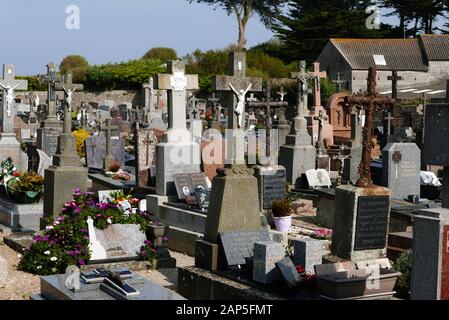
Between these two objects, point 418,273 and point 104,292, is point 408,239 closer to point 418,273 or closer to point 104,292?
point 418,273

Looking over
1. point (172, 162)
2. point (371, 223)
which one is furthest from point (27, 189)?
point (371, 223)

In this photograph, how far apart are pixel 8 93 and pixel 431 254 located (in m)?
14.4

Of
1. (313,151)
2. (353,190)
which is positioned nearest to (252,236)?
(353,190)

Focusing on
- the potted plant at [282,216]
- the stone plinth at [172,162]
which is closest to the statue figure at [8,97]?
the stone plinth at [172,162]

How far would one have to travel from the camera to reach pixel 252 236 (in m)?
8.27

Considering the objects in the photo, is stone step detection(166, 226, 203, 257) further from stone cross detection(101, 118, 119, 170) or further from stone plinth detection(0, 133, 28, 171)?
stone plinth detection(0, 133, 28, 171)

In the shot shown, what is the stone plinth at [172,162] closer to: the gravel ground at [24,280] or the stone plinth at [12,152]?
the gravel ground at [24,280]

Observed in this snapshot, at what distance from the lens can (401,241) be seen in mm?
8852

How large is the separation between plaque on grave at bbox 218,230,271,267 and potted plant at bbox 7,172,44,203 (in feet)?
16.1

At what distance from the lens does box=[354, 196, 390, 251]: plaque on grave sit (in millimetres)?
8406

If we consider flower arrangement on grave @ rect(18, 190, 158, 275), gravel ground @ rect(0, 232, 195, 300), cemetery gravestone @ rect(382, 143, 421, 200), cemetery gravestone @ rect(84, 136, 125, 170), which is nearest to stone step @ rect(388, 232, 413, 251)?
gravel ground @ rect(0, 232, 195, 300)

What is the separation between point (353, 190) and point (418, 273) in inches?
92.4

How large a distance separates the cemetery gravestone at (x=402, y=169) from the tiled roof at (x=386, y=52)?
31.6 metres

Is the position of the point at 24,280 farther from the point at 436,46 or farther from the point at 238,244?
the point at 436,46
